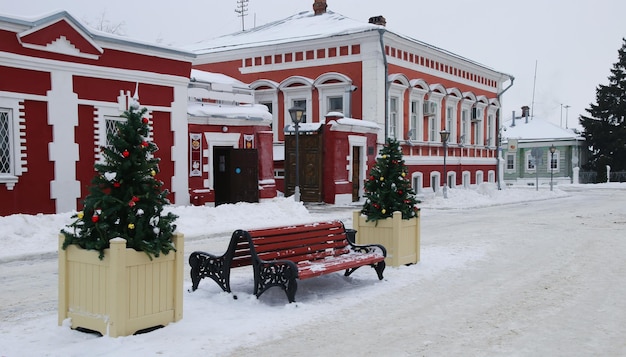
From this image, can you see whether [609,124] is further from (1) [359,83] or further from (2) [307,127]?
(2) [307,127]

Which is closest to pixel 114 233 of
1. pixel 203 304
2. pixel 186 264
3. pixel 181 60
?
pixel 203 304

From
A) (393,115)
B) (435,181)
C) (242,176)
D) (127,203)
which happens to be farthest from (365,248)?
(435,181)

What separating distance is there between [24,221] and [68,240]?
7729mm

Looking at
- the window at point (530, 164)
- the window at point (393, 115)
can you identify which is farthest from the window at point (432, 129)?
the window at point (530, 164)

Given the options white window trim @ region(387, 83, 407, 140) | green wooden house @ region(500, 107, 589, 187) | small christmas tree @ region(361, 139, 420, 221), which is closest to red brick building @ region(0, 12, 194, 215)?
small christmas tree @ region(361, 139, 420, 221)

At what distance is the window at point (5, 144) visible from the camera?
1394 cm

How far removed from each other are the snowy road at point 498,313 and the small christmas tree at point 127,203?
150cm

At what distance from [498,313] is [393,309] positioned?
117cm

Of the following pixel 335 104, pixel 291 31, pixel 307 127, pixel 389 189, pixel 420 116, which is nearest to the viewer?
pixel 389 189

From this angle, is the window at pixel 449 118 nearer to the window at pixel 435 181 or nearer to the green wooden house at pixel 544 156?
the window at pixel 435 181

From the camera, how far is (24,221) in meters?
12.8

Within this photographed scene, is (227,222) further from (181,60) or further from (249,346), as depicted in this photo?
(249,346)

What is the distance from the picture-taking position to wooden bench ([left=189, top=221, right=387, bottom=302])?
6.96 meters

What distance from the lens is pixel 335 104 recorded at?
88.6 ft
